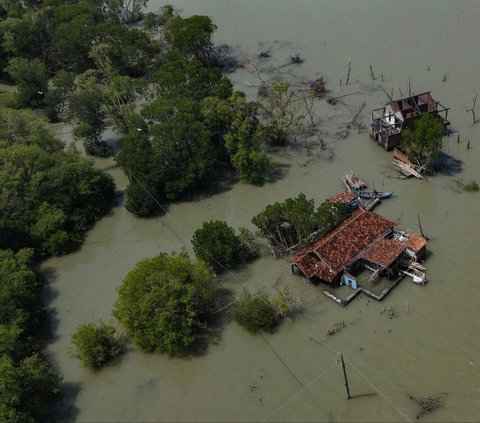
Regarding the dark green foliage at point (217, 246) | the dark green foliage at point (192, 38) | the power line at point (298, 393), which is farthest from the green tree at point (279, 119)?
the power line at point (298, 393)

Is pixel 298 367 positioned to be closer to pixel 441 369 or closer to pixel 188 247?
pixel 441 369

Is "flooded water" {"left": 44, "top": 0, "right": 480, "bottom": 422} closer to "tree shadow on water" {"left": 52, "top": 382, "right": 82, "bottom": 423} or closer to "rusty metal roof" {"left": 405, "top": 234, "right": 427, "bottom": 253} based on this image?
"tree shadow on water" {"left": 52, "top": 382, "right": 82, "bottom": 423}

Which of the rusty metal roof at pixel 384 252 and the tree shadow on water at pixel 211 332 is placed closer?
the tree shadow on water at pixel 211 332

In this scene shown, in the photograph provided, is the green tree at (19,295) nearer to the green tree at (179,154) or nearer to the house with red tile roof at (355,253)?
the green tree at (179,154)

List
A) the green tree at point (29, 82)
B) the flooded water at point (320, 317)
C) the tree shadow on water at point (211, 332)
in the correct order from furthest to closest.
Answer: the green tree at point (29, 82), the tree shadow on water at point (211, 332), the flooded water at point (320, 317)

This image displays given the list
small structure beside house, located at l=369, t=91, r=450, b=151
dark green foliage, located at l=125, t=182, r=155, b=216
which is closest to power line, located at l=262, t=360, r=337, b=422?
dark green foliage, located at l=125, t=182, r=155, b=216

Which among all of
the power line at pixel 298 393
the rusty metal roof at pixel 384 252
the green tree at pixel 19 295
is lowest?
the power line at pixel 298 393

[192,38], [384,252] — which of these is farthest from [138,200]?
[192,38]
